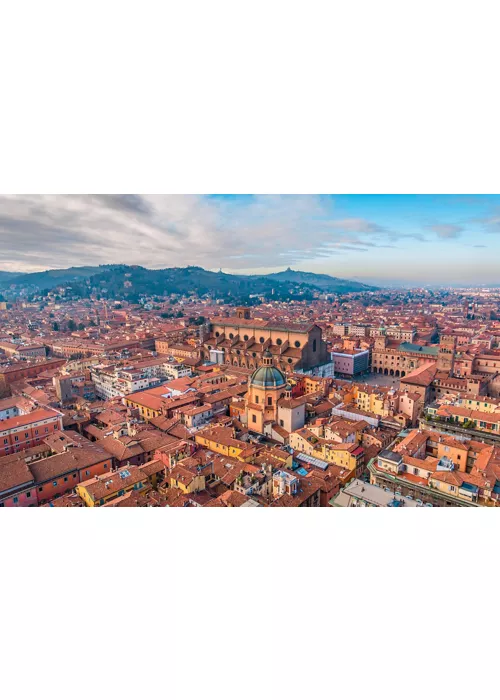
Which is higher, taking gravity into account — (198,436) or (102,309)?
(102,309)

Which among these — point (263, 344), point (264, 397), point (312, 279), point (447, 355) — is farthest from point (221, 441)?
point (312, 279)

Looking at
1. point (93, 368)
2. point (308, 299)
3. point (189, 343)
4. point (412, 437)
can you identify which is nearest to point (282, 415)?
point (412, 437)

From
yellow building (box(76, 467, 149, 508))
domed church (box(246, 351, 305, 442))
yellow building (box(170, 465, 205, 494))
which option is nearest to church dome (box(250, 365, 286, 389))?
domed church (box(246, 351, 305, 442))

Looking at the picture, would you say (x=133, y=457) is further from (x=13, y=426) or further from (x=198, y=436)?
(x=13, y=426)

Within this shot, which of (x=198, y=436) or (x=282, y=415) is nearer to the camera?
(x=198, y=436)

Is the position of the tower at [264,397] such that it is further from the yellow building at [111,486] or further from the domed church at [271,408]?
the yellow building at [111,486]

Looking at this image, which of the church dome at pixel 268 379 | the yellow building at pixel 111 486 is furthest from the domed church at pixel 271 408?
the yellow building at pixel 111 486

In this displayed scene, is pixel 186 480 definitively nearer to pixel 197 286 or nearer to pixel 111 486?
pixel 111 486
